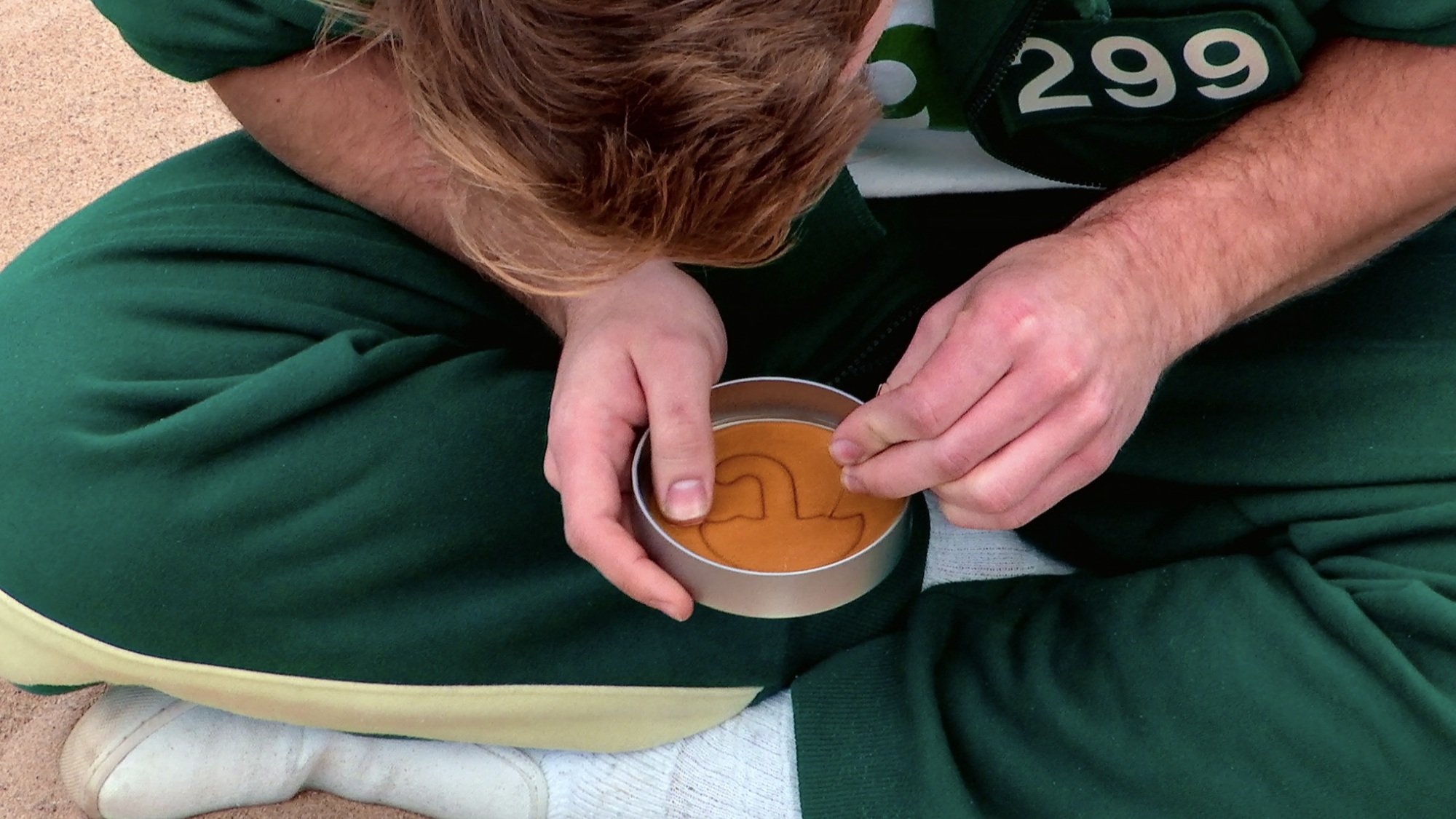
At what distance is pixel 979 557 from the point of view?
3.73 ft

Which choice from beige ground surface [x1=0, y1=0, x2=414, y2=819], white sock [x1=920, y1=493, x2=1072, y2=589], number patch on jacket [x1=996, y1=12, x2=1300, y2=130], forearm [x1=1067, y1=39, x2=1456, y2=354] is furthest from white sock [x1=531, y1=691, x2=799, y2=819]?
beige ground surface [x1=0, y1=0, x2=414, y2=819]

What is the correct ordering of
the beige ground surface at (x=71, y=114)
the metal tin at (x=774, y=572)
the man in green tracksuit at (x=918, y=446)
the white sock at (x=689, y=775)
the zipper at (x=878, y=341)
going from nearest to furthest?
the metal tin at (x=774, y=572), the man in green tracksuit at (x=918, y=446), the white sock at (x=689, y=775), the zipper at (x=878, y=341), the beige ground surface at (x=71, y=114)

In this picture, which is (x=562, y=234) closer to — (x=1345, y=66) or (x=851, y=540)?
(x=851, y=540)

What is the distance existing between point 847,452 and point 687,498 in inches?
4.3

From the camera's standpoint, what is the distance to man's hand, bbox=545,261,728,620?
2.60 feet

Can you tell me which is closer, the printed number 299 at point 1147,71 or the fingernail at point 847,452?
the fingernail at point 847,452

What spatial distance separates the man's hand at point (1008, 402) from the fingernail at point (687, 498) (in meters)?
0.09

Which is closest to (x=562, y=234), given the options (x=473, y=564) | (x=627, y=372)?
(x=627, y=372)

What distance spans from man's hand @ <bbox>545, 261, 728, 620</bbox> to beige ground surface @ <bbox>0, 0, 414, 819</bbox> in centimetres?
94

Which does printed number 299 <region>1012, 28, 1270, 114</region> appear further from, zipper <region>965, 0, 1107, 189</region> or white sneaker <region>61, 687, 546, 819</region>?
white sneaker <region>61, 687, 546, 819</region>

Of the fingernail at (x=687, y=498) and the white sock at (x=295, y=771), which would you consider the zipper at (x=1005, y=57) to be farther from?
the white sock at (x=295, y=771)

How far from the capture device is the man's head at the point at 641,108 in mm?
590

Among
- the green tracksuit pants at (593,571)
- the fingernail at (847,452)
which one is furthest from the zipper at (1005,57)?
the fingernail at (847,452)

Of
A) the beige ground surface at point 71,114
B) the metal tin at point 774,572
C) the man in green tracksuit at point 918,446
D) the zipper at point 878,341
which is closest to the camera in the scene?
the metal tin at point 774,572
